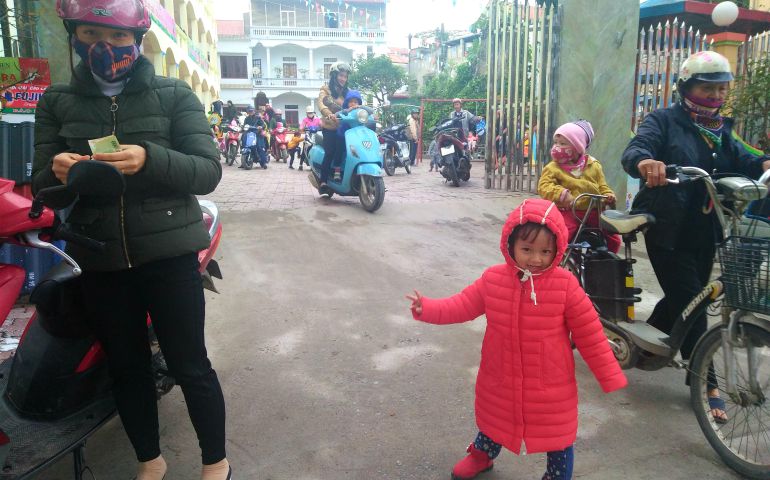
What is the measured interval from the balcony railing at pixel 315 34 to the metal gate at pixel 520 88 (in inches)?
1571

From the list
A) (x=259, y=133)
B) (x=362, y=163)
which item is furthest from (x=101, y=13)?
(x=259, y=133)

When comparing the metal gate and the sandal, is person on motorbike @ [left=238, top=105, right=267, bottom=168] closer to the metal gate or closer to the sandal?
the metal gate

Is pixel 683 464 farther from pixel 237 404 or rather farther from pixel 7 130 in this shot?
pixel 7 130

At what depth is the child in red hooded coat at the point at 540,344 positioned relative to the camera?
7.18 ft

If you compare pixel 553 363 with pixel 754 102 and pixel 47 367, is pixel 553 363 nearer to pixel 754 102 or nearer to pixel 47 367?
pixel 47 367

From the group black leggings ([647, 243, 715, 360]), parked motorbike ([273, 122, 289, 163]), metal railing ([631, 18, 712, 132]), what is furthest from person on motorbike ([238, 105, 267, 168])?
black leggings ([647, 243, 715, 360])

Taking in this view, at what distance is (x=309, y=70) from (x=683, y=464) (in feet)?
159

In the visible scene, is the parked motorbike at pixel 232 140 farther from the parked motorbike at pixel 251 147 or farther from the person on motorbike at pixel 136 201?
the person on motorbike at pixel 136 201

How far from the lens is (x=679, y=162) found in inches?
124

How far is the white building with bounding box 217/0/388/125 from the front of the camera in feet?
153

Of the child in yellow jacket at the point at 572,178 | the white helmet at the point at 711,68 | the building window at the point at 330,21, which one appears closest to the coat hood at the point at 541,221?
the white helmet at the point at 711,68

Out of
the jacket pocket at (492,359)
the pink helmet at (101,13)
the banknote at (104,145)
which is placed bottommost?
the jacket pocket at (492,359)

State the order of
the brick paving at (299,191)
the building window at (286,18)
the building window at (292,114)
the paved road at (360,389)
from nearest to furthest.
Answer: the paved road at (360,389) → the brick paving at (299,191) → the building window at (292,114) → the building window at (286,18)

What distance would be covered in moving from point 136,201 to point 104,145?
0.24 meters
